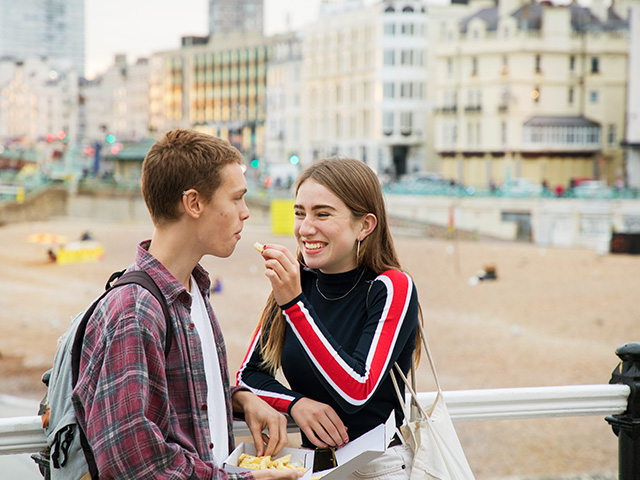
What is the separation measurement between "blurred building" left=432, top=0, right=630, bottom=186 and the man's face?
157 feet

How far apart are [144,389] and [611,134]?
5132 centimetres

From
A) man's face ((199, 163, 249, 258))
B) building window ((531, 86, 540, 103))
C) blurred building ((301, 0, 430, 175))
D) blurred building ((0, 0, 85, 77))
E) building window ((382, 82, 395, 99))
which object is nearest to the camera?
man's face ((199, 163, 249, 258))

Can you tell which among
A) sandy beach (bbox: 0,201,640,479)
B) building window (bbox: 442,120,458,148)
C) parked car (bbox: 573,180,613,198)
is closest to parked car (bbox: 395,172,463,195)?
building window (bbox: 442,120,458,148)

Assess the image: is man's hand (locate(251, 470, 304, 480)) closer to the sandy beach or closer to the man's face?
the man's face

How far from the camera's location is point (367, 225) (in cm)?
241

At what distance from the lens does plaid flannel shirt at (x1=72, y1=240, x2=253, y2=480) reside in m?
1.79

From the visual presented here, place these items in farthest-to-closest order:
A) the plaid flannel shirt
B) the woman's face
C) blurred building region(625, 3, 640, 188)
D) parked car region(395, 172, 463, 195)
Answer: blurred building region(625, 3, 640, 188), parked car region(395, 172, 463, 195), the woman's face, the plaid flannel shirt

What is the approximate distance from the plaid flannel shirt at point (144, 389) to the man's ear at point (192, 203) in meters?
0.14

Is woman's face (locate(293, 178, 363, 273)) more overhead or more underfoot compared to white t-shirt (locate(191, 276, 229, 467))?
more overhead

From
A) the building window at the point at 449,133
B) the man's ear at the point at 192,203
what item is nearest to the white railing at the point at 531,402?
the man's ear at the point at 192,203

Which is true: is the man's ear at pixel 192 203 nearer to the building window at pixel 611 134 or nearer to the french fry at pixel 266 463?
the french fry at pixel 266 463

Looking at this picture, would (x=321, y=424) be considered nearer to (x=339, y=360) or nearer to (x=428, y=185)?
(x=339, y=360)

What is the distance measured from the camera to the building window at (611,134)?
162ft

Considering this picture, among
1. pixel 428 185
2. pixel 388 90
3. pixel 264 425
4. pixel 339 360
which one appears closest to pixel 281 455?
pixel 264 425
